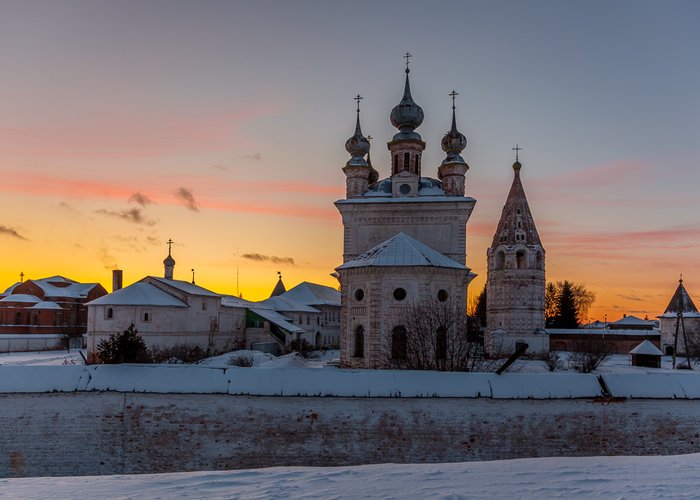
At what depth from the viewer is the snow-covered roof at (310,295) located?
44938 mm

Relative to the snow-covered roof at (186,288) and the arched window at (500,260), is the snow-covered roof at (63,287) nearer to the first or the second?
the snow-covered roof at (186,288)

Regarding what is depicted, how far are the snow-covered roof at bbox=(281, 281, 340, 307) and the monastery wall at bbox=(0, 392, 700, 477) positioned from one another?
32.1 meters

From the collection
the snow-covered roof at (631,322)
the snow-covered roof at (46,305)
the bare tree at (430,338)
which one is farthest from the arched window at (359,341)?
the snow-covered roof at (631,322)

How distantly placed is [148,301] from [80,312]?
2113 cm

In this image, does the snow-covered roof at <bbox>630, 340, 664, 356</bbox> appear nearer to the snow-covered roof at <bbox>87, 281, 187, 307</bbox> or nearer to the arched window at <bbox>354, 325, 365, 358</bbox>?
the arched window at <bbox>354, 325, 365, 358</bbox>

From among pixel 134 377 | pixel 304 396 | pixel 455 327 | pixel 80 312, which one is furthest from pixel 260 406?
pixel 80 312

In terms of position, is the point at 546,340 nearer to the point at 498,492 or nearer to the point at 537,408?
the point at 537,408

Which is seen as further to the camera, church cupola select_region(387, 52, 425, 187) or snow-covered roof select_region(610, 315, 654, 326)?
snow-covered roof select_region(610, 315, 654, 326)

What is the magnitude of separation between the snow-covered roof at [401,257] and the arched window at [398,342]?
2.31 metres

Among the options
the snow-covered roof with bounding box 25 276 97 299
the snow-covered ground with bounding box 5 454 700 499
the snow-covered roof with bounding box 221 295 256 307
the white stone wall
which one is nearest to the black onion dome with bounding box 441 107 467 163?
the white stone wall

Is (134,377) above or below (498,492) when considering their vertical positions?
above

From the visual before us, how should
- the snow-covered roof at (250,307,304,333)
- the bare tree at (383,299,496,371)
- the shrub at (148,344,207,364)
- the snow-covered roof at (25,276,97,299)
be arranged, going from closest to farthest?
the bare tree at (383,299,496,371) < the shrub at (148,344,207,364) < the snow-covered roof at (250,307,304,333) < the snow-covered roof at (25,276,97,299)

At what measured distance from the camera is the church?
1989 centimetres

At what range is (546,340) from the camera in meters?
32.0
